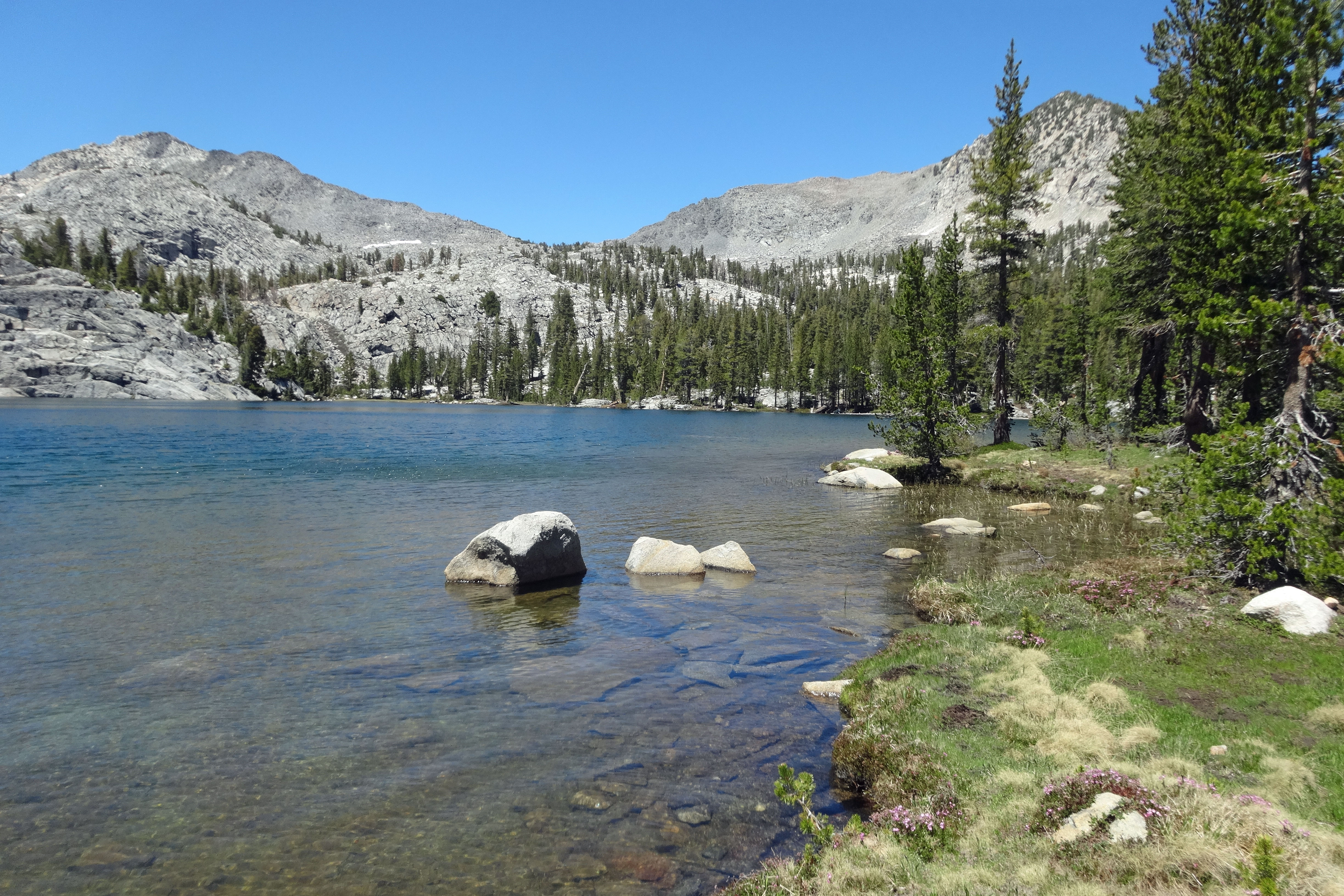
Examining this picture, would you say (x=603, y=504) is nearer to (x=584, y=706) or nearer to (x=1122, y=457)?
(x=584, y=706)

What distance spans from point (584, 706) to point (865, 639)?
706 cm

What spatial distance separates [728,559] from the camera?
22656 mm

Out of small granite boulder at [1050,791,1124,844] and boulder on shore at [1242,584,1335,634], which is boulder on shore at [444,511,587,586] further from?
boulder on shore at [1242,584,1335,634]

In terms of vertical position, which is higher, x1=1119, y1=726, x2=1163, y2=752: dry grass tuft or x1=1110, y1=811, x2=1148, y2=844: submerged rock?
x1=1110, y1=811, x2=1148, y2=844: submerged rock

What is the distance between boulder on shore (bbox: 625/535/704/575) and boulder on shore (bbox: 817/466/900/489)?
21.6 metres

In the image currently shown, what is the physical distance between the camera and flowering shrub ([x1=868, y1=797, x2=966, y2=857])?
7457 millimetres

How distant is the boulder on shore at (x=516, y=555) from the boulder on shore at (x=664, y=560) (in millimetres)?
2613

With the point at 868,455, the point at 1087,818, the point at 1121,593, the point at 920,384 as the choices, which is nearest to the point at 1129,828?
the point at 1087,818

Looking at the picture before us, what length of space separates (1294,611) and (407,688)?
16912 mm

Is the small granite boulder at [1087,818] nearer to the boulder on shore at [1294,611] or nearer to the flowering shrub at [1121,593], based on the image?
the boulder on shore at [1294,611]

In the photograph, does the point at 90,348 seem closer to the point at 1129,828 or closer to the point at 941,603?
the point at 941,603

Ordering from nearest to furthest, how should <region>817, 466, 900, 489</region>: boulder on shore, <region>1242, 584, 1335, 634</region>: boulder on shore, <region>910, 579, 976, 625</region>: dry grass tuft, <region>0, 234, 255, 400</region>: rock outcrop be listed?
1. <region>1242, 584, 1335, 634</region>: boulder on shore
2. <region>910, 579, 976, 625</region>: dry grass tuft
3. <region>817, 466, 900, 489</region>: boulder on shore
4. <region>0, 234, 255, 400</region>: rock outcrop

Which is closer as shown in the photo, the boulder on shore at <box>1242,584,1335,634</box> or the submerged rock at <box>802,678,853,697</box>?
the boulder on shore at <box>1242,584,1335,634</box>

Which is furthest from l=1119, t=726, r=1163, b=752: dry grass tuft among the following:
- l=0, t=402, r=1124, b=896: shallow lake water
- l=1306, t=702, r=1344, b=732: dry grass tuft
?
l=0, t=402, r=1124, b=896: shallow lake water
